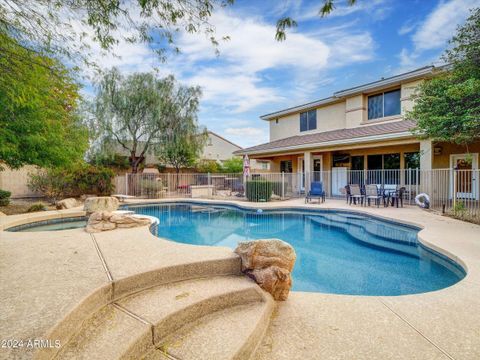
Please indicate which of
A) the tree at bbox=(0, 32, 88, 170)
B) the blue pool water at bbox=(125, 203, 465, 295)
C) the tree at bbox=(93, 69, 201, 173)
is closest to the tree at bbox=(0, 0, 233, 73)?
the tree at bbox=(0, 32, 88, 170)

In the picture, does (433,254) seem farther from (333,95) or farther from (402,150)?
(333,95)

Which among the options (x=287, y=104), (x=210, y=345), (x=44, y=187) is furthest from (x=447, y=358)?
(x=287, y=104)

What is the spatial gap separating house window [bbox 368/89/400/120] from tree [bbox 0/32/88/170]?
47.9 ft

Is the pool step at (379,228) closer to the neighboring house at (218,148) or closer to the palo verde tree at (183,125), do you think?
the palo verde tree at (183,125)

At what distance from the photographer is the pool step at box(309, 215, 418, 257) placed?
6434 millimetres

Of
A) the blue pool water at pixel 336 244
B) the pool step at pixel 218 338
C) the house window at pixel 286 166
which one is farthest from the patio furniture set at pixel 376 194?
the pool step at pixel 218 338

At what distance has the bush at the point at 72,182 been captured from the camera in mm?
14297

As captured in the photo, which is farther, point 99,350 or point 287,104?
point 287,104

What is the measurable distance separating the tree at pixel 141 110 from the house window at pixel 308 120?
7.74m

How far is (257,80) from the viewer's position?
14.5 m

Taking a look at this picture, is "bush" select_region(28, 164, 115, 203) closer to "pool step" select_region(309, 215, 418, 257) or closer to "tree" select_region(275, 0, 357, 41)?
"pool step" select_region(309, 215, 418, 257)

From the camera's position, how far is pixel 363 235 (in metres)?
7.88

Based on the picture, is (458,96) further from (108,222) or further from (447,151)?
(108,222)

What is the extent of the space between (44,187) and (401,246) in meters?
16.7
